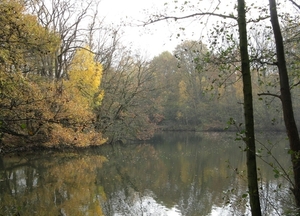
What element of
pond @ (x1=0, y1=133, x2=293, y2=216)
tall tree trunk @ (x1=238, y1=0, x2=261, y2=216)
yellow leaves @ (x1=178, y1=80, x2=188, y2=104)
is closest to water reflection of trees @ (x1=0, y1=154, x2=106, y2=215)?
pond @ (x1=0, y1=133, x2=293, y2=216)

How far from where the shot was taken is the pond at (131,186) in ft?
31.2

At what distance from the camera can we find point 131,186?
12.7 metres

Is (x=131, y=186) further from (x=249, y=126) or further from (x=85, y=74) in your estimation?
(x=85, y=74)

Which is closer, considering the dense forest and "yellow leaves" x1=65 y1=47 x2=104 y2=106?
the dense forest

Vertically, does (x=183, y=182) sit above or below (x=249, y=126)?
below

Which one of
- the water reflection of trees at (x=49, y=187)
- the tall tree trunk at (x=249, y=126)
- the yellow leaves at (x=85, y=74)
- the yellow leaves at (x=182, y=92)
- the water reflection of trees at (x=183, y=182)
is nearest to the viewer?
the tall tree trunk at (x=249, y=126)

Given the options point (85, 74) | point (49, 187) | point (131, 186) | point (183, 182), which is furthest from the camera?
point (85, 74)

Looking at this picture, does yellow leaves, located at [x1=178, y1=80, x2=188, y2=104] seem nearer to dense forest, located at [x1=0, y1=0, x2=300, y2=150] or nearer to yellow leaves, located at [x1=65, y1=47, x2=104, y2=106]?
dense forest, located at [x1=0, y1=0, x2=300, y2=150]

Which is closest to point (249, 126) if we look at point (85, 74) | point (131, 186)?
point (131, 186)

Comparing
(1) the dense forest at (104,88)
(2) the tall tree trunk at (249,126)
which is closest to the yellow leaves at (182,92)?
(1) the dense forest at (104,88)

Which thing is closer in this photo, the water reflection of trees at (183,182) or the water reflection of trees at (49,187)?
the water reflection of trees at (49,187)

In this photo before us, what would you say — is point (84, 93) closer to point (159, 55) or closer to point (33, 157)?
point (33, 157)

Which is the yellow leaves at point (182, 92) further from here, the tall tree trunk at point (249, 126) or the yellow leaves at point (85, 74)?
the tall tree trunk at point (249, 126)

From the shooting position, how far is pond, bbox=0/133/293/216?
9.52 metres
